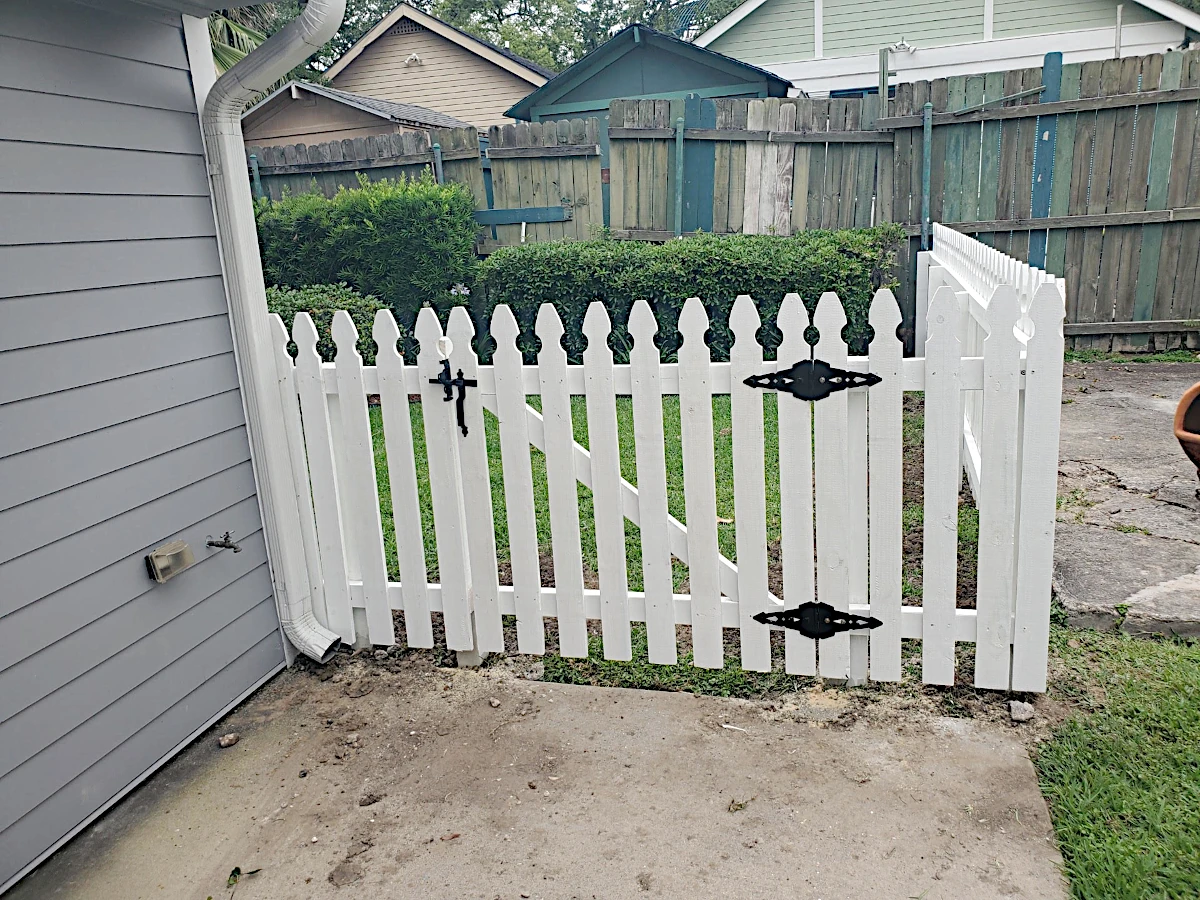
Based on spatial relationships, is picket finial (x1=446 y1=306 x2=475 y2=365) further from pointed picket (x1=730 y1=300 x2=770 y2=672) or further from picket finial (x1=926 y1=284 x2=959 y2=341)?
picket finial (x1=926 y1=284 x2=959 y2=341)

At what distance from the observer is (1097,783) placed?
234 centimetres

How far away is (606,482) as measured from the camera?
9.53 ft

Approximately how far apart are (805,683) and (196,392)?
7.06 ft

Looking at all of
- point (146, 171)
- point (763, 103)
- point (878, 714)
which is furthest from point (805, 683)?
point (763, 103)

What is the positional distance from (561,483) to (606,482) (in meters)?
0.15

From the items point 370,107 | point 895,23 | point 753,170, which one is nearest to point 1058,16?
point 895,23

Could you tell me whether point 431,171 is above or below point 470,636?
above

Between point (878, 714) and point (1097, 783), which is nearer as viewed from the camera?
point (1097, 783)

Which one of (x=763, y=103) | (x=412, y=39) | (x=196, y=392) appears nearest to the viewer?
(x=196, y=392)

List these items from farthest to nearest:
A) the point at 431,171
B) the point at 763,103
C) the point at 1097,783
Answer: the point at 431,171 < the point at 763,103 < the point at 1097,783

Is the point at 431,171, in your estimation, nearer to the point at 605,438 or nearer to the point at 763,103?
the point at 763,103

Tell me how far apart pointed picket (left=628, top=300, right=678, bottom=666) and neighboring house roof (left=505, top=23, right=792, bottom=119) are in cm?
1211

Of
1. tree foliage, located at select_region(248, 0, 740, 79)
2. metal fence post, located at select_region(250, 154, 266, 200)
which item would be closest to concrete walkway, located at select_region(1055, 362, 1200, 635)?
metal fence post, located at select_region(250, 154, 266, 200)

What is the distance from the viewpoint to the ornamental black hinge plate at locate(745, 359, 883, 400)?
8.45ft
